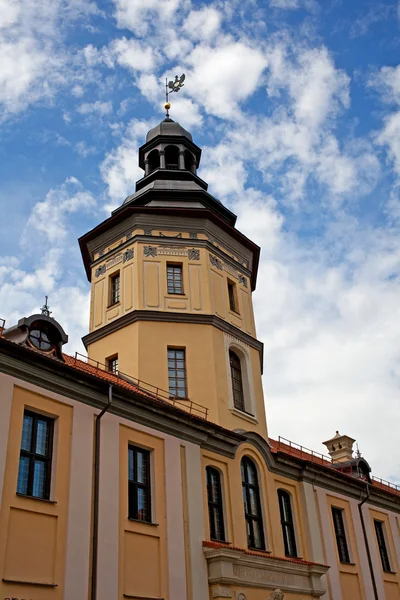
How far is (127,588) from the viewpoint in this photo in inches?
648

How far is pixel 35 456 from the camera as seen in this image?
52.6 ft

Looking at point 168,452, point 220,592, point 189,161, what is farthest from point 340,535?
point 189,161

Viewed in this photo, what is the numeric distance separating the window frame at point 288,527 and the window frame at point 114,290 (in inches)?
384

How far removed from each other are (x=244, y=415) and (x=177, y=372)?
9.73ft

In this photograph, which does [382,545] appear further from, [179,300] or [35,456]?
[35,456]

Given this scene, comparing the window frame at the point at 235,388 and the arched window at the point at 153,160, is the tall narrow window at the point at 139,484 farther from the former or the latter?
the arched window at the point at 153,160

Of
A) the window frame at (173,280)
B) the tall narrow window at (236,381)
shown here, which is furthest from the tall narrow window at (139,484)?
the window frame at (173,280)

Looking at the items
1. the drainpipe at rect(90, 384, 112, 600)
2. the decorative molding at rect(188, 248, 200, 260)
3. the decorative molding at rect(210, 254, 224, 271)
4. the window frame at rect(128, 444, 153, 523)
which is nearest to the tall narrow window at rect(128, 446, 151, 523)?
the window frame at rect(128, 444, 153, 523)

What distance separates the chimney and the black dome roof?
20.4m

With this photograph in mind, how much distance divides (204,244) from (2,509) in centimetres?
1524

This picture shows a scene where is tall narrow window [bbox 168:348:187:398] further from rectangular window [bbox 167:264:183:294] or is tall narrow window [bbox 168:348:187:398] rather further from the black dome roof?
the black dome roof

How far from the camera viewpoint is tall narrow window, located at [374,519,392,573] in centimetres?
2777

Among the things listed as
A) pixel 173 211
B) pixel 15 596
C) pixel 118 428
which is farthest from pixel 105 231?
pixel 15 596

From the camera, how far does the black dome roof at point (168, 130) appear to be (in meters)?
33.6
